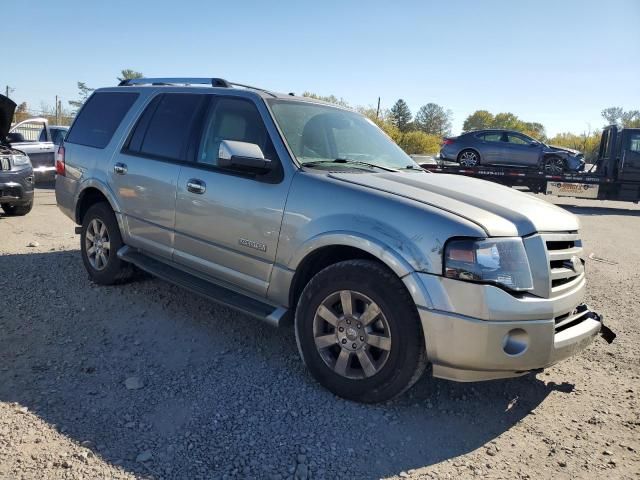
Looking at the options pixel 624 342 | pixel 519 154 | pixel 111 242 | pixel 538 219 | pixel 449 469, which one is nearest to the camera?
pixel 449 469

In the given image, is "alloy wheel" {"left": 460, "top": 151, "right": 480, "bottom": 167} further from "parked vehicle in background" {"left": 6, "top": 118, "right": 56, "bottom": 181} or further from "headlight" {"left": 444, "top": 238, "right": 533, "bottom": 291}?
"headlight" {"left": 444, "top": 238, "right": 533, "bottom": 291}

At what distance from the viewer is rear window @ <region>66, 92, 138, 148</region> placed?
16.4ft

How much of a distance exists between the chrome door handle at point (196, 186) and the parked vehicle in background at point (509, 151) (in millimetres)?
14953

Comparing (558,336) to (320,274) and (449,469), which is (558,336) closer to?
(449,469)

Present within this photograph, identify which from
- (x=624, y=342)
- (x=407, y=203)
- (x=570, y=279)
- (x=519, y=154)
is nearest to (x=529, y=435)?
(x=570, y=279)

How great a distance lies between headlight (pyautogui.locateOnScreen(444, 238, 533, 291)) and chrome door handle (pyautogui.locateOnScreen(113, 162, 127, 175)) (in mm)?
3188

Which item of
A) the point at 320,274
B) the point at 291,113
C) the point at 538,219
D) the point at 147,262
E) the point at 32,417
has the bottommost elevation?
the point at 32,417

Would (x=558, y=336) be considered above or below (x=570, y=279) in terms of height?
below

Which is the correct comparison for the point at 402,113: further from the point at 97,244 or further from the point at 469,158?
the point at 97,244

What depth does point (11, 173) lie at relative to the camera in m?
8.09

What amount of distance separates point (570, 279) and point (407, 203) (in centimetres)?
117

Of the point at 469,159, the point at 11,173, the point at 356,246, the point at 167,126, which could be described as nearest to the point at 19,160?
the point at 11,173

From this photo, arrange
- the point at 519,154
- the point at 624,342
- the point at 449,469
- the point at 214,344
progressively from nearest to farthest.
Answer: the point at 449,469 < the point at 214,344 < the point at 624,342 < the point at 519,154

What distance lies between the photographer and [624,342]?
4414mm
